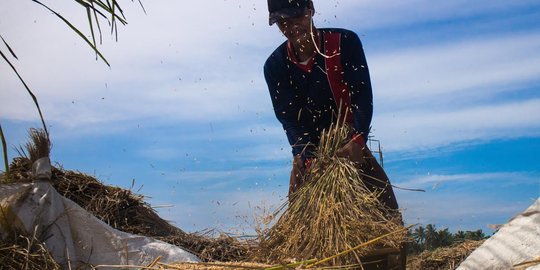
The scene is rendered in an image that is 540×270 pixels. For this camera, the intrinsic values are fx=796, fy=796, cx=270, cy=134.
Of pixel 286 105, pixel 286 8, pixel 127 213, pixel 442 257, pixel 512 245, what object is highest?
pixel 286 8

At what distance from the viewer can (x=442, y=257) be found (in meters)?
6.22

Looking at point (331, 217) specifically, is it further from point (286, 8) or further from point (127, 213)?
point (127, 213)

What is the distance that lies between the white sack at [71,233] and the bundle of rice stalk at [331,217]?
0.56 metres

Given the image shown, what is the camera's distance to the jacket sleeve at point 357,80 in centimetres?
477

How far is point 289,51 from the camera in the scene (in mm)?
5129

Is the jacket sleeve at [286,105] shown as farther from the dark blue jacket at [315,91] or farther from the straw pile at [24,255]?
the straw pile at [24,255]

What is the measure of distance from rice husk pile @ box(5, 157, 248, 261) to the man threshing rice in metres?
0.86

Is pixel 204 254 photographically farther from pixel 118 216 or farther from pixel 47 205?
pixel 47 205

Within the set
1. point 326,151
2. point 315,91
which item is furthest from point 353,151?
point 315,91

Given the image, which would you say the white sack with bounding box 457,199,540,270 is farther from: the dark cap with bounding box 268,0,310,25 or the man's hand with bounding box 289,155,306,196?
the dark cap with bounding box 268,0,310,25

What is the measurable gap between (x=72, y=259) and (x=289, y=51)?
6.33 feet

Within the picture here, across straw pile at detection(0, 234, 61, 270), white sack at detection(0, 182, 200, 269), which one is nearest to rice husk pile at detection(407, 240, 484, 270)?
white sack at detection(0, 182, 200, 269)

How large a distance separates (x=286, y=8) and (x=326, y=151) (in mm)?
925

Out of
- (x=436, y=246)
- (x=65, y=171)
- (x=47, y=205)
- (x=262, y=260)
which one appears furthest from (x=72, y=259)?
(x=436, y=246)
